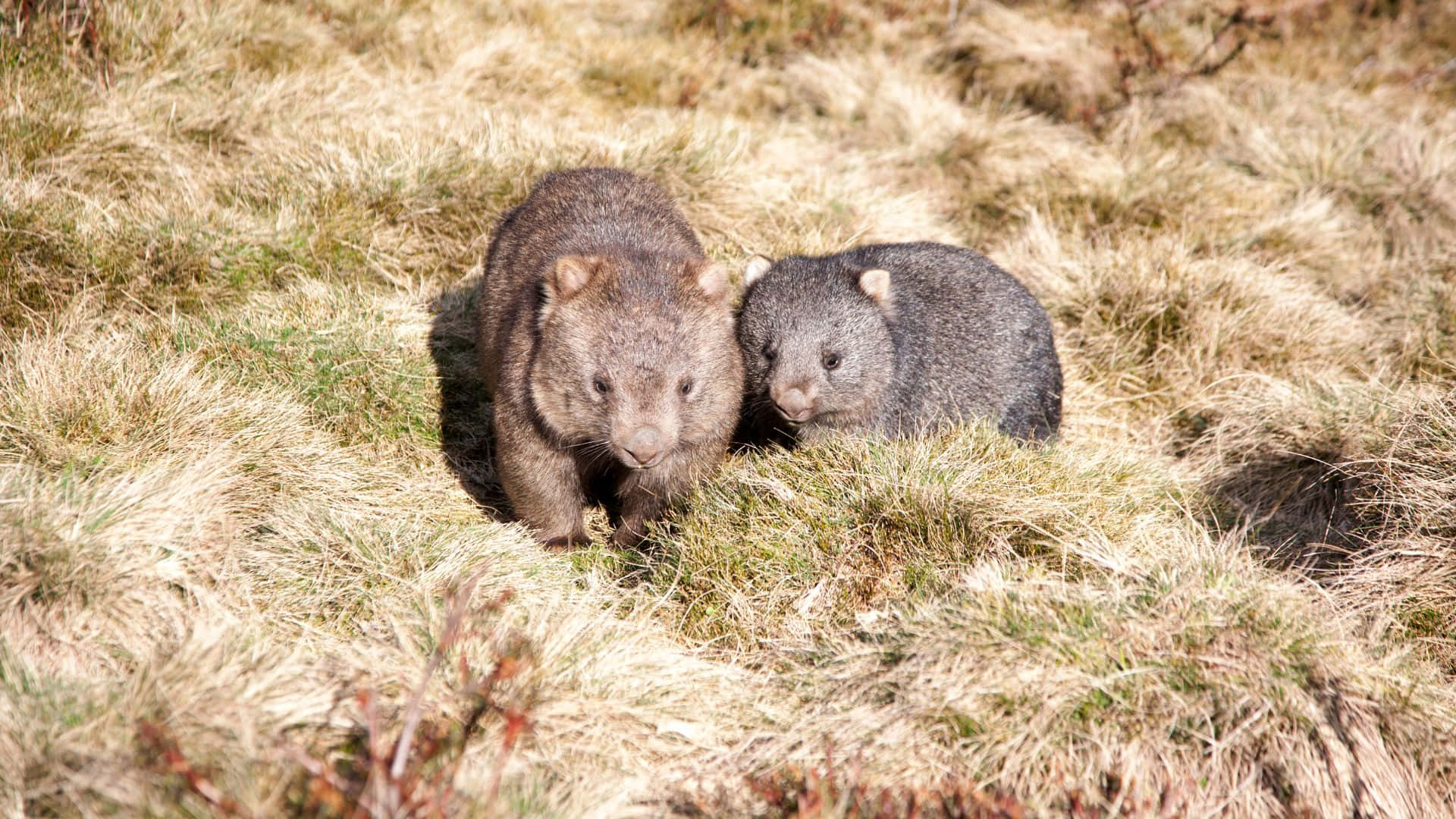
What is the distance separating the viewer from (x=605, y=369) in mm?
3754

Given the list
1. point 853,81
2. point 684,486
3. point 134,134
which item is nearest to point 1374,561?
point 684,486

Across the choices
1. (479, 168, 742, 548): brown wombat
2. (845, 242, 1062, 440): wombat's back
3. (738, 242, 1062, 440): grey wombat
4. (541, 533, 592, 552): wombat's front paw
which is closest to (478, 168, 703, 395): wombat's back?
(479, 168, 742, 548): brown wombat

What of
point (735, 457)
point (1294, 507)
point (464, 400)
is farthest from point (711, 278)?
point (1294, 507)

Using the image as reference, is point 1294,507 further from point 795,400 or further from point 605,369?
point 605,369

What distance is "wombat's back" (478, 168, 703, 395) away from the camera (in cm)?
431

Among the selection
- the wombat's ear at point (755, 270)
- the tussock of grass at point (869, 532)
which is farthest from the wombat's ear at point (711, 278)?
the tussock of grass at point (869, 532)

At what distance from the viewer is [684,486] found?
4.24 meters

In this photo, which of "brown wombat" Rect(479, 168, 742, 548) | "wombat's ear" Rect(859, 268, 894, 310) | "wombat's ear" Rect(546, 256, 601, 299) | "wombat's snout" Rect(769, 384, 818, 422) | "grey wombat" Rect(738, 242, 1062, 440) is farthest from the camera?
"wombat's ear" Rect(859, 268, 894, 310)

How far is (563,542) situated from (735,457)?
0.90 m

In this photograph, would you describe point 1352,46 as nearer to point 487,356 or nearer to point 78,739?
point 487,356

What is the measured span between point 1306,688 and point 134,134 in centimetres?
590

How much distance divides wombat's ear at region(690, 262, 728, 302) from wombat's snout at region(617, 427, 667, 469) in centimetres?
68

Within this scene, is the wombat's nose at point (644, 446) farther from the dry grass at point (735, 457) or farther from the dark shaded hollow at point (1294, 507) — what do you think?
the dark shaded hollow at point (1294, 507)

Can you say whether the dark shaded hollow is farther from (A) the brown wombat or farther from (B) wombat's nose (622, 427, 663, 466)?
(B) wombat's nose (622, 427, 663, 466)
